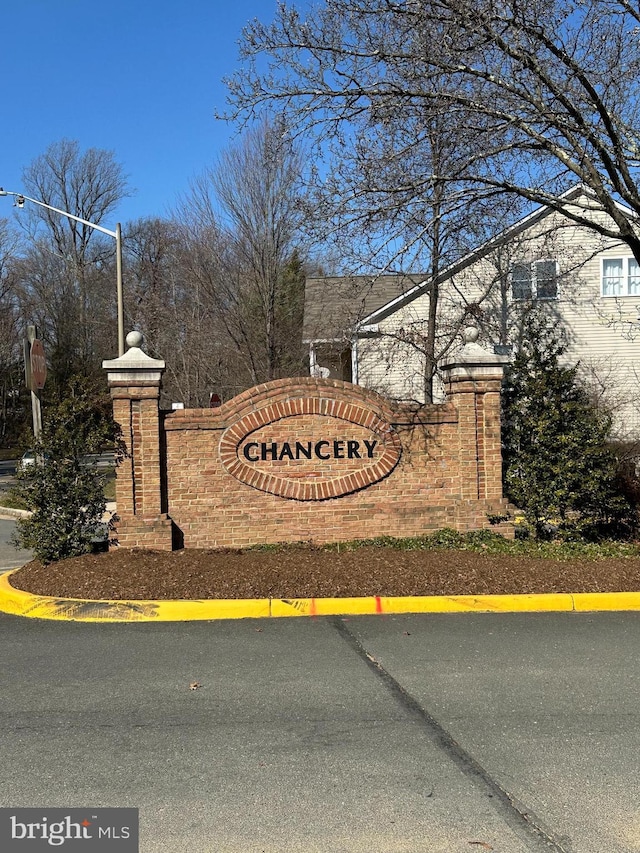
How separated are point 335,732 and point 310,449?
5.30 m

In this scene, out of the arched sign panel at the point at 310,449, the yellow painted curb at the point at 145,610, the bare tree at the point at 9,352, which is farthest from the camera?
the bare tree at the point at 9,352

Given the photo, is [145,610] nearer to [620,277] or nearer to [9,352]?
[620,277]

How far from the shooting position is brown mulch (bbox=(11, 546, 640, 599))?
24.1 feet

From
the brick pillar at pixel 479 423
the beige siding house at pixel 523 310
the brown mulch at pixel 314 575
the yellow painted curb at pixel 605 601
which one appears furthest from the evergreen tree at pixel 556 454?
the beige siding house at pixel 523 310

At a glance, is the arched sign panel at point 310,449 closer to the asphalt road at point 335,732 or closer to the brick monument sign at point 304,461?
the brick monument sign at point 304,461

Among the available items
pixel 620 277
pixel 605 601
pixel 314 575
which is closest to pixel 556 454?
pixel 605 601

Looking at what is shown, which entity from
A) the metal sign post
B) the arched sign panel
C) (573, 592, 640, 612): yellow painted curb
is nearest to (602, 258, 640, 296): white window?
the arched sign panel

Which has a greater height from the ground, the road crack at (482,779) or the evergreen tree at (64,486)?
the evergreen tree at (64,486)

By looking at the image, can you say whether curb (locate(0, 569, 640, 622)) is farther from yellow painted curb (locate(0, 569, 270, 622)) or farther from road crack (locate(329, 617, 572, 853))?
road crack (locate(329, 617, 572, 853))

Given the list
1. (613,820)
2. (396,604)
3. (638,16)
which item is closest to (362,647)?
(396,604)

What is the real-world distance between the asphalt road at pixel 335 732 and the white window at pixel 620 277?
16.5 meters

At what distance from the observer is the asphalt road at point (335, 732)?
Result: 3402mm

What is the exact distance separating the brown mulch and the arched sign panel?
3.69 ft

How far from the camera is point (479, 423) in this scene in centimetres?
981
